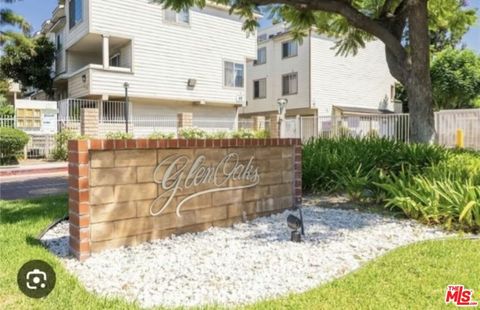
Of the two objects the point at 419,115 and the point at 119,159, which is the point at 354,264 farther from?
the point at 419,115

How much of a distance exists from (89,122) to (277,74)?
15297 millimetres

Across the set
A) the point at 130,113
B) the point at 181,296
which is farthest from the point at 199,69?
the point at 181,296

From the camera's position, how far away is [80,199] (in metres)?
3.91

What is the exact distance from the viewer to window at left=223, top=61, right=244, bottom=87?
896 inches

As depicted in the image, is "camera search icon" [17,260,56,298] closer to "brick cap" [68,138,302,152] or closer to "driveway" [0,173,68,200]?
"brick cap" [68,138,302,152]

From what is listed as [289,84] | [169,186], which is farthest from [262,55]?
[169,186]

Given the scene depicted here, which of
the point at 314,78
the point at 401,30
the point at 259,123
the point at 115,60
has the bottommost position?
the point at 259,123

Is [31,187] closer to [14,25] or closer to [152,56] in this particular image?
[152,56]

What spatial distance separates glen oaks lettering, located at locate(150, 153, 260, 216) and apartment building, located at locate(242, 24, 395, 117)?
68.2 ft

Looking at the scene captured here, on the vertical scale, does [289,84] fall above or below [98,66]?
above

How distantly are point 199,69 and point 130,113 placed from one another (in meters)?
4.52

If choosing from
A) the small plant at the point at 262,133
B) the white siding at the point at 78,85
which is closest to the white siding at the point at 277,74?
the small plant at the point at 262,133

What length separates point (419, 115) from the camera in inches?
347

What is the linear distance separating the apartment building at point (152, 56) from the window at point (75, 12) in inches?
1.8
